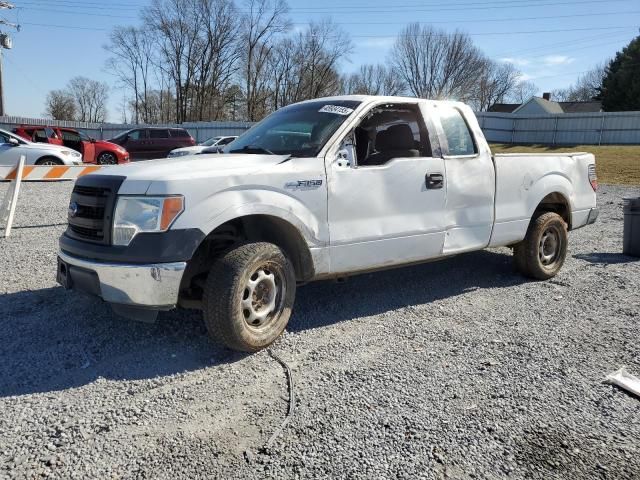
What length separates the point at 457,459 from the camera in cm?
A: 258

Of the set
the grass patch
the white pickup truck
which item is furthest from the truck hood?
the grass patch

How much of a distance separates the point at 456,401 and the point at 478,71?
7151 cm

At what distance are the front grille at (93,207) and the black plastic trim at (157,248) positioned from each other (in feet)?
0.44

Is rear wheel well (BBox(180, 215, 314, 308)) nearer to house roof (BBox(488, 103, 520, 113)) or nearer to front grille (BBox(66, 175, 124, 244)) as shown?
front grille (BBox(66, 175, 124, 244))

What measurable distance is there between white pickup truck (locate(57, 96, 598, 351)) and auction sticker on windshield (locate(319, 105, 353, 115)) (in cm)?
1

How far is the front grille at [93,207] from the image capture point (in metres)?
3.45

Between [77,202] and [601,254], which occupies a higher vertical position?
[77,202]

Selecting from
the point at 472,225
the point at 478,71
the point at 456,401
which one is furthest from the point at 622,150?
the point at 478,71

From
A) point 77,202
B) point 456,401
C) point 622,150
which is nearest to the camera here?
point 456,401

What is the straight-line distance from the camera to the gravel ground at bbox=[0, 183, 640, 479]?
255cm

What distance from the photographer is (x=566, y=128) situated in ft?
112

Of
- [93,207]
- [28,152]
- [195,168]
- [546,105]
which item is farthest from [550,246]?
[546,105]

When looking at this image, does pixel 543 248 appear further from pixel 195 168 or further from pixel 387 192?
pixel 195 168

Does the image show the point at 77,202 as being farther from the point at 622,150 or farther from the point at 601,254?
the point at 622,150
